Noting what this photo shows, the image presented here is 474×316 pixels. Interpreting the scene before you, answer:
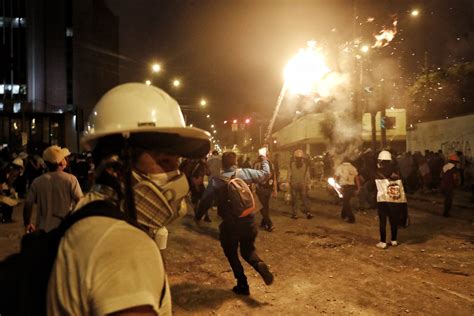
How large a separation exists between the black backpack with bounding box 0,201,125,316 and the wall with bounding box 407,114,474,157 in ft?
69.5

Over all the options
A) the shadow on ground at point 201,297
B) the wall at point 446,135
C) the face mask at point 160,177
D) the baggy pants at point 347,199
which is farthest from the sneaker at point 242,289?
the wall at point 446,135

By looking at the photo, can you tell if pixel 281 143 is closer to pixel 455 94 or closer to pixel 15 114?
pixel 455 94

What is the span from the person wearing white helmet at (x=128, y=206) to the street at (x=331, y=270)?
383cm

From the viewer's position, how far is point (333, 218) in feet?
38.4

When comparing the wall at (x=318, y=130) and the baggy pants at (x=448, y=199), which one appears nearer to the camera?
the baggy pants at (x=448, y=199)

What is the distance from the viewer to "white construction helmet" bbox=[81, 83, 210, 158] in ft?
5.61

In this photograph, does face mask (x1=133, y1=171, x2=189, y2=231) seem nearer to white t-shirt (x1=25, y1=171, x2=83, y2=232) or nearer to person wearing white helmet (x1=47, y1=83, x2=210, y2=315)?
person wearing white helmet (x1=47, y1=83, x2=210, y2=315)

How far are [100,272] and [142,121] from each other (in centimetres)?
71

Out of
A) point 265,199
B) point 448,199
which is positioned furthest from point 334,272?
point 448,199

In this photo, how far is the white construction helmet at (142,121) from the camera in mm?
1711

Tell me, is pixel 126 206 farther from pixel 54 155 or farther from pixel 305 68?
pixel 305 68

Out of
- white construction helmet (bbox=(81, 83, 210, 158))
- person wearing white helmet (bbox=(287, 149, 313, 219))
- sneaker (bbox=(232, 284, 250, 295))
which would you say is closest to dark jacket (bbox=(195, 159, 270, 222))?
sneaker (bbox=(232, 284, 250, 295))

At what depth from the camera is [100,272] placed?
47.8 inches

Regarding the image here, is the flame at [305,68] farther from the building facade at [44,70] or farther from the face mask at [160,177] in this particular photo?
the building facade at [44,70]
